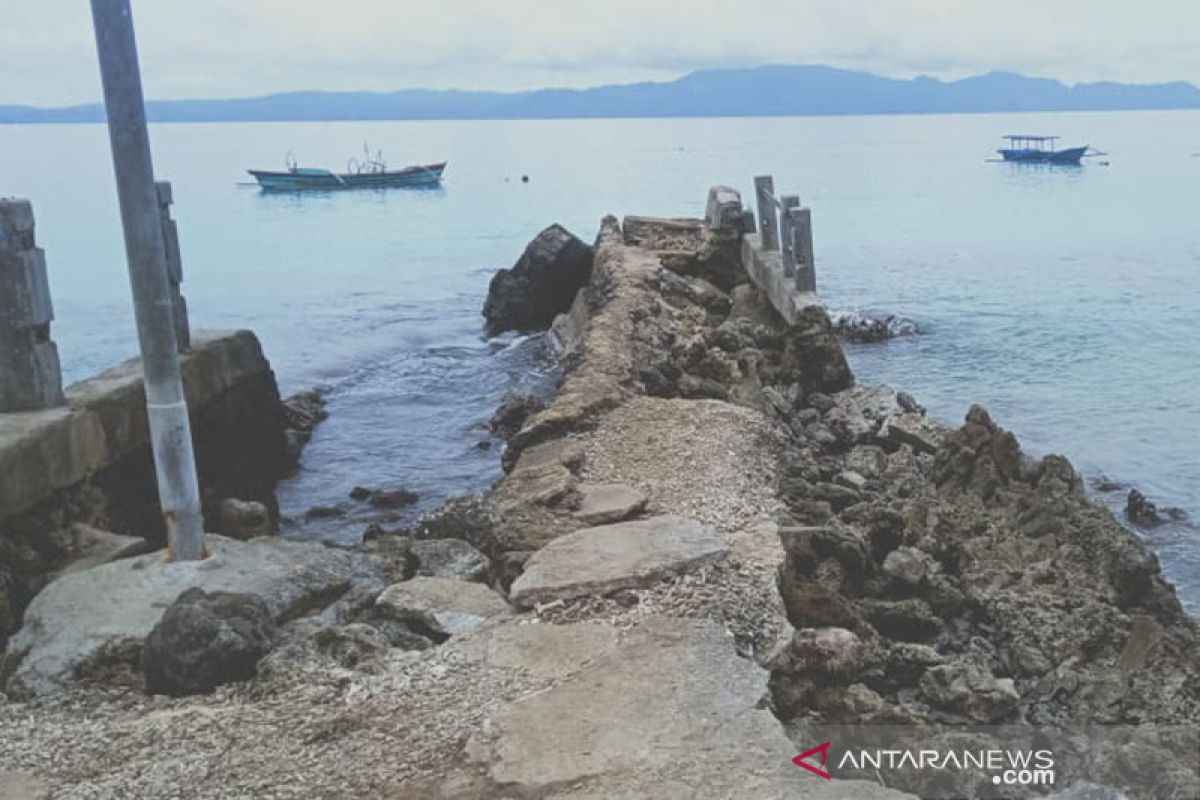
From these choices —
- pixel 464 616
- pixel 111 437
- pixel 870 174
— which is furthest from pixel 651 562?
pixel 870 174

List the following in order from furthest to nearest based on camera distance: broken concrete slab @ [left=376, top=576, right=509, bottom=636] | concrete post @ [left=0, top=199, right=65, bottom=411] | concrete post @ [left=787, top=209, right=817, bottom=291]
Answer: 1. concrete post @ [left=787, top=209, right=817, bottom=291]
2. concrete post @ [left=0, top=199, right=65, bottom=411]
3. broken concrete slab @ [left=376, top=576, right=509, bottom=636]

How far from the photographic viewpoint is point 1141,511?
11.0m

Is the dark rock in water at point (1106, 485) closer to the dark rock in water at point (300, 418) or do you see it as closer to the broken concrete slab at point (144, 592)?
the dark rock in water at point (300, 418)

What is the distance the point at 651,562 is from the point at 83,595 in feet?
8.28

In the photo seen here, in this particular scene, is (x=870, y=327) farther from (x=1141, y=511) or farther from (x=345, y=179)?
(x=345, y=179)

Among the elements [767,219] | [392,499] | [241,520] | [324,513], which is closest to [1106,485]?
[767,219]

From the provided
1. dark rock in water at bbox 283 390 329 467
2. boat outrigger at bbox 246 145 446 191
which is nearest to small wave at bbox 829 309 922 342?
dark rock in water at bbox 283 390 329 467

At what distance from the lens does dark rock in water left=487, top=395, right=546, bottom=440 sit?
13.2 metres

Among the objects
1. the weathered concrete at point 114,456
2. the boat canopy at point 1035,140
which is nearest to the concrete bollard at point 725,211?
the weathered concrete at point 114,456

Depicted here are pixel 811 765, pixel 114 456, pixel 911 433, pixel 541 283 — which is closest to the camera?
pixel 811 765

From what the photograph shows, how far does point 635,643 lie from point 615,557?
0.85 meters

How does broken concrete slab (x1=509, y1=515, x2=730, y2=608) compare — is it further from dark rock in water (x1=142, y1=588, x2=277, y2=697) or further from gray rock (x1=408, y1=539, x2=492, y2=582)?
dark rock in water (x1=142, y1=588, x2=277, y2=697)

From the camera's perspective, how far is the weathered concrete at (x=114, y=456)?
6336 mm

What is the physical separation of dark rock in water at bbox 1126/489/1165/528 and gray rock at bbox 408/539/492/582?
7153mm
